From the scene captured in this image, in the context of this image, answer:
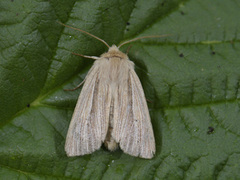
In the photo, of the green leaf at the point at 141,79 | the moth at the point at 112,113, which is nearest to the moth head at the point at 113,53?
the moth at the point at 112,113

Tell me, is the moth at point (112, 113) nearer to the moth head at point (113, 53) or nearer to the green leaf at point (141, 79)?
the moth head at point (113, 53)

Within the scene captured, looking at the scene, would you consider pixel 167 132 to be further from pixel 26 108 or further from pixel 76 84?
pixel 26 108

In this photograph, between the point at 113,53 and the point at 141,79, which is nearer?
the point at 113,53

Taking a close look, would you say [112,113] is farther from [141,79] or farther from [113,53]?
[113,53]

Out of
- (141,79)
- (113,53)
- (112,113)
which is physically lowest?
(112,113)

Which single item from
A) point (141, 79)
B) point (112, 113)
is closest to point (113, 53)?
point (141, 79)

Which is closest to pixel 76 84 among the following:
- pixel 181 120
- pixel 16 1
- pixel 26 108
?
pixel 26 108
